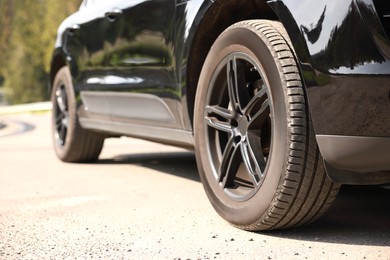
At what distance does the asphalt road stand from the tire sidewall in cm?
11

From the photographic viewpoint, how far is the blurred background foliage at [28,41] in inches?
1253

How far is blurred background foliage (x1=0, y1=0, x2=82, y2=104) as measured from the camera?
31.8m

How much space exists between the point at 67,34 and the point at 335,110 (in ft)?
12.1

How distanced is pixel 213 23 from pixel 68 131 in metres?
2.82

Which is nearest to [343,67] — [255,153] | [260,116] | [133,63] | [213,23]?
[260,116]

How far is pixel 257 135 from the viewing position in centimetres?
330

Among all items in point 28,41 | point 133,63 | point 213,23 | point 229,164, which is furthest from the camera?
point 28,41

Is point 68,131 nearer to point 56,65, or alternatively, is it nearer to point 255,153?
point 56,65

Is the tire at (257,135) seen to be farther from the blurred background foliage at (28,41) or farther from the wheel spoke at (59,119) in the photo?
the blurred background foliage at (28,41)

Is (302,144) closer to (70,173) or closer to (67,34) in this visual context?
(70,173)

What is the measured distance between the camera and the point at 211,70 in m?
3.54

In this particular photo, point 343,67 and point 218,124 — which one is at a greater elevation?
point 343,67

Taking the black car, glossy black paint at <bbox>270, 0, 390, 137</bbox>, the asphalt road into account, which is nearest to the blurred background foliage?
the asphalt road

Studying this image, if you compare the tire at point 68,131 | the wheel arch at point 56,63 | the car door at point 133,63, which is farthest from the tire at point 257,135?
the wheel arch at point 56,63
